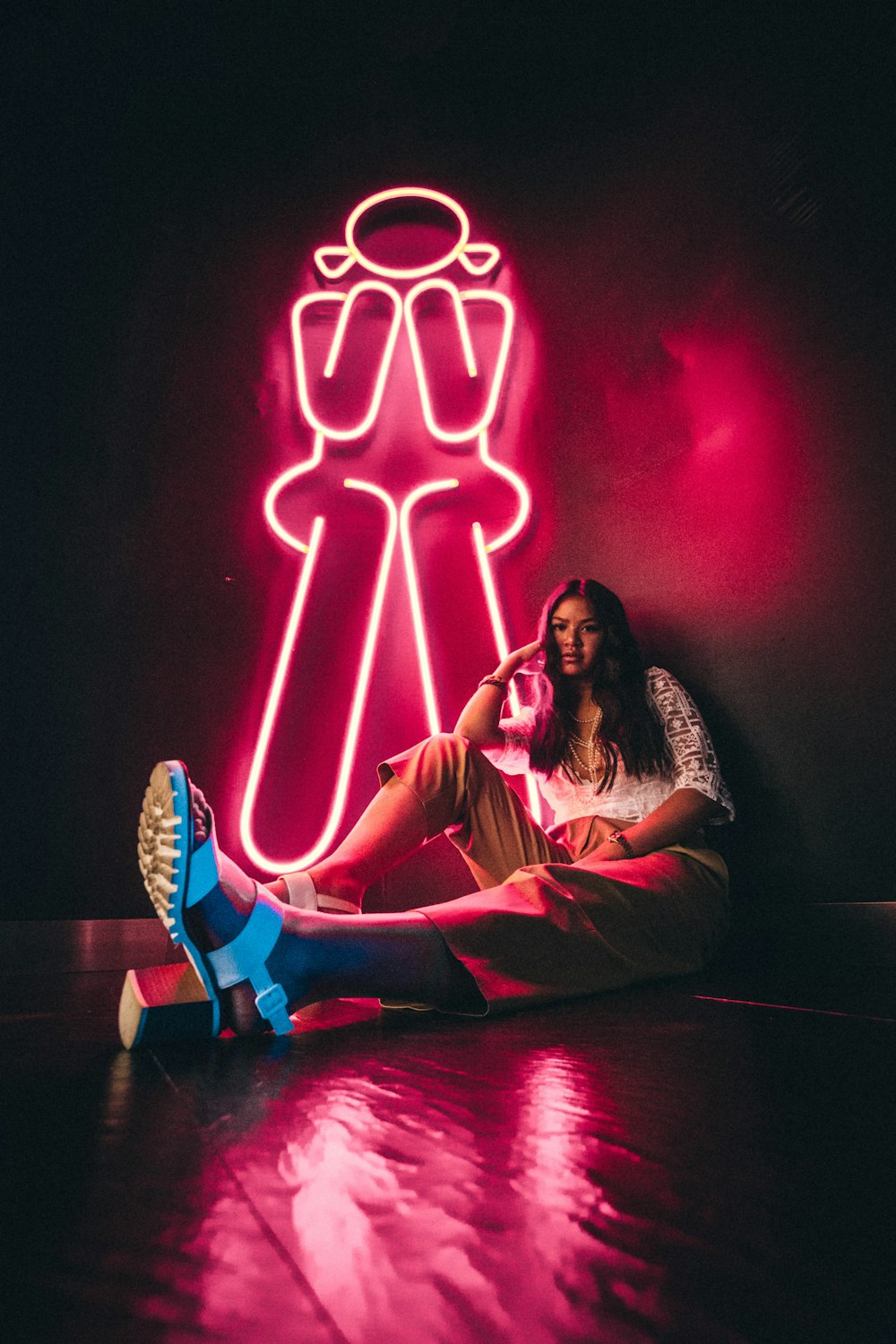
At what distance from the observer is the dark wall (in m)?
2.14

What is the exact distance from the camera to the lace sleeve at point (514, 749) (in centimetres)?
243

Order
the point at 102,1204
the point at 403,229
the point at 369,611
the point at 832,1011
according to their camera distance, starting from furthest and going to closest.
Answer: the point at 403,229 < the point at 369,611 < the point at 832,1011 < the point at 102,1204

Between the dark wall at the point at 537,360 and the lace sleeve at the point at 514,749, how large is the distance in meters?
0.54

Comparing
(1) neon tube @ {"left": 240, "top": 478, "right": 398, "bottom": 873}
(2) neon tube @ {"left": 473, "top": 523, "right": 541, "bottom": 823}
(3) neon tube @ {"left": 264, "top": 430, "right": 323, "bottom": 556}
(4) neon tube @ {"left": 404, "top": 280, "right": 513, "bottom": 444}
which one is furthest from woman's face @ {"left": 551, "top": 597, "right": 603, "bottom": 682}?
(3) neon tube @ {"left": 264, "top": 430, "right": 323, "bottom": 556}

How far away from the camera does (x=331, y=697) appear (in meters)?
2.86

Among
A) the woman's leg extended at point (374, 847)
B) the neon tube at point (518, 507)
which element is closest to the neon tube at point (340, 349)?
the neon tube at point (518, 507)

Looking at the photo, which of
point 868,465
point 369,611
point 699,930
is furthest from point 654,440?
point 699,930

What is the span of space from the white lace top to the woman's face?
190mm

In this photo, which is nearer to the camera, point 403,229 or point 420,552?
point 420,552

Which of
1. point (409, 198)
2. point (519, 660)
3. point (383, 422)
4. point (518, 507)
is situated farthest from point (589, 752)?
point (409, 198)

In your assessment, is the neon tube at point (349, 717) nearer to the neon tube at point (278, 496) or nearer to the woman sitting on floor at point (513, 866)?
the neon tube at point (278, 496)

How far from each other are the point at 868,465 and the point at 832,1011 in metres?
1.36

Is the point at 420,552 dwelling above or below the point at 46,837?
above

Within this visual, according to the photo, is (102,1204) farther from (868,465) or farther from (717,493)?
(717,493)
